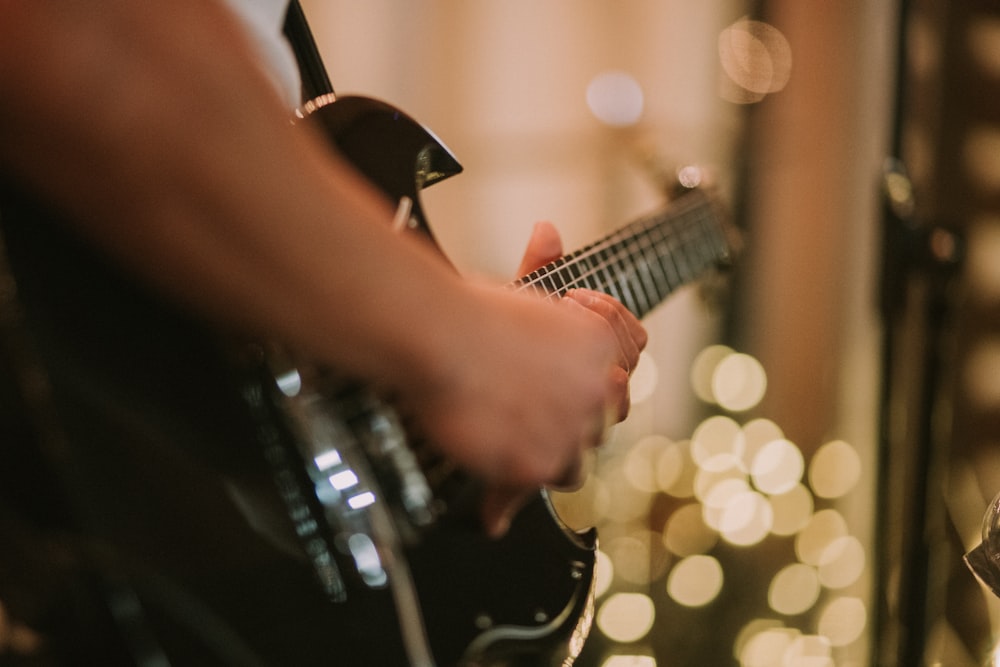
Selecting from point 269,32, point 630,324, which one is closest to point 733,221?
point 630,324

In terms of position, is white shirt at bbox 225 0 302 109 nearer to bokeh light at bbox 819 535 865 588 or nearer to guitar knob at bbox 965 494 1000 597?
guitar knob at bbox 965 494 1000 597

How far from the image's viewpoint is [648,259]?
92cm

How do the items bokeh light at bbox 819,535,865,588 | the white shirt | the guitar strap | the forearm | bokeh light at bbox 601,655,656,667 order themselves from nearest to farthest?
the forearm < the white shirt < the guitar strap < bokeh light at bbox 601,655,656,667 < bokeh light at bbox 819,535,865,588

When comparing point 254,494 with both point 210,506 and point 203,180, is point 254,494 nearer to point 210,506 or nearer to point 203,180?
point 210,506

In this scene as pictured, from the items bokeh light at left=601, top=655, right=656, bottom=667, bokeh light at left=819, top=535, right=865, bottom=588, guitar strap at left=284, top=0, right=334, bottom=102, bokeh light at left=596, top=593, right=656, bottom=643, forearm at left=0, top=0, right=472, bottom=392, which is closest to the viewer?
forearm at left=0, top=0, right=472, bottom=392

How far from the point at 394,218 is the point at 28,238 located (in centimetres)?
24

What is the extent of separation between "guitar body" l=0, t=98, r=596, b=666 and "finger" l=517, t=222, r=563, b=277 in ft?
1.04

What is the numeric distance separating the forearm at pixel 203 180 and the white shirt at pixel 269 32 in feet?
0.71

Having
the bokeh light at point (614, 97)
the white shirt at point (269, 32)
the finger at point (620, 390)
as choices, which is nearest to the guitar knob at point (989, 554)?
the finger at point (620, 390)

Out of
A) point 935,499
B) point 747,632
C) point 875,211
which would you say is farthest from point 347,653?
point 875,211

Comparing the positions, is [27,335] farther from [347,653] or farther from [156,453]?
[347,653]

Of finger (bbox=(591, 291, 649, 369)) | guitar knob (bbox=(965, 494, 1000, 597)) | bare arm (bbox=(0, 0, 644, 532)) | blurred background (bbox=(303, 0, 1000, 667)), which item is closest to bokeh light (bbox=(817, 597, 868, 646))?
blurred background (bbox=(303, 0, 1000, 667))

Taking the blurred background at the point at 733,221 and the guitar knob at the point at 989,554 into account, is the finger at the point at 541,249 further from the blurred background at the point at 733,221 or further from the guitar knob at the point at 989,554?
the blurred background at the point at 733,221

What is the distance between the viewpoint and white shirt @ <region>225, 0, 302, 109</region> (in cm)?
61
